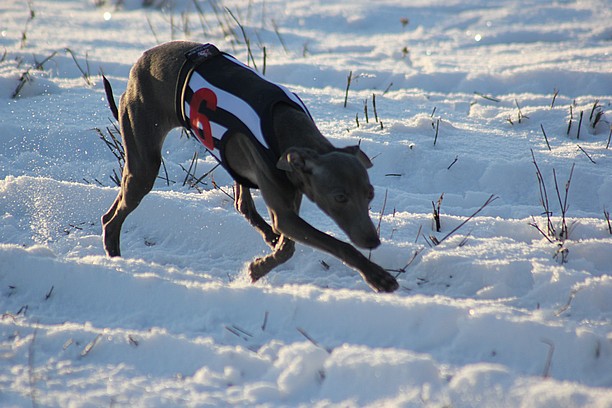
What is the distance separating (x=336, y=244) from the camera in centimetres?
365

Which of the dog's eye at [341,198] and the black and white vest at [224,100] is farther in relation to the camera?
the black and white vest at [224,100]

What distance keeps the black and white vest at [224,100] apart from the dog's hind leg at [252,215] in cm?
43

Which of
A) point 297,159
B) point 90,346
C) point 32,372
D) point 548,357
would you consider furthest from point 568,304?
point 32,372

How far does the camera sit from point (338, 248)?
143 inches

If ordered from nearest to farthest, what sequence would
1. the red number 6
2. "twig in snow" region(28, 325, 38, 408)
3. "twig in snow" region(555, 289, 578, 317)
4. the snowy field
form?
"twig in snow" region(28, 325, 38, 408), the snowy field, "twig in snow" region(555, 289, 578, 317), the red number 6

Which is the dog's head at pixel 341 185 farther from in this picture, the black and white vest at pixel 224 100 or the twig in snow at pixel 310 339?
the twig in snow at pixel 310 339

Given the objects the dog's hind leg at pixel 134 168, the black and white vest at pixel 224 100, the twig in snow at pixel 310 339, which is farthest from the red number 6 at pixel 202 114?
the twig in snow at pixel 310 339

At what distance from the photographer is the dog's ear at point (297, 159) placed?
3.49m

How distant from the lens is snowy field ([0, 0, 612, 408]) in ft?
9.18

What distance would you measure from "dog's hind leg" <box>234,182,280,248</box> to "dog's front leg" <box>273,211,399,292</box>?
57 cm

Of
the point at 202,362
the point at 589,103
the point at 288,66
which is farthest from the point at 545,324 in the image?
the point at 288,66

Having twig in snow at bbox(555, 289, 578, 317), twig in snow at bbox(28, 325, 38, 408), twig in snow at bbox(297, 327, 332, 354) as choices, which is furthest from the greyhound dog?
twig in snow at bbox(28, 325, 38, 408)

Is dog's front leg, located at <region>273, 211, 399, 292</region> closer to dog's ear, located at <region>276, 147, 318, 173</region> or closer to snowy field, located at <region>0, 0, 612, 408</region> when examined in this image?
snowy field, located at <region>0, 0, 612, 408</region>

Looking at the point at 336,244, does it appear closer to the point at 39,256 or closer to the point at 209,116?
the point at 209,116
